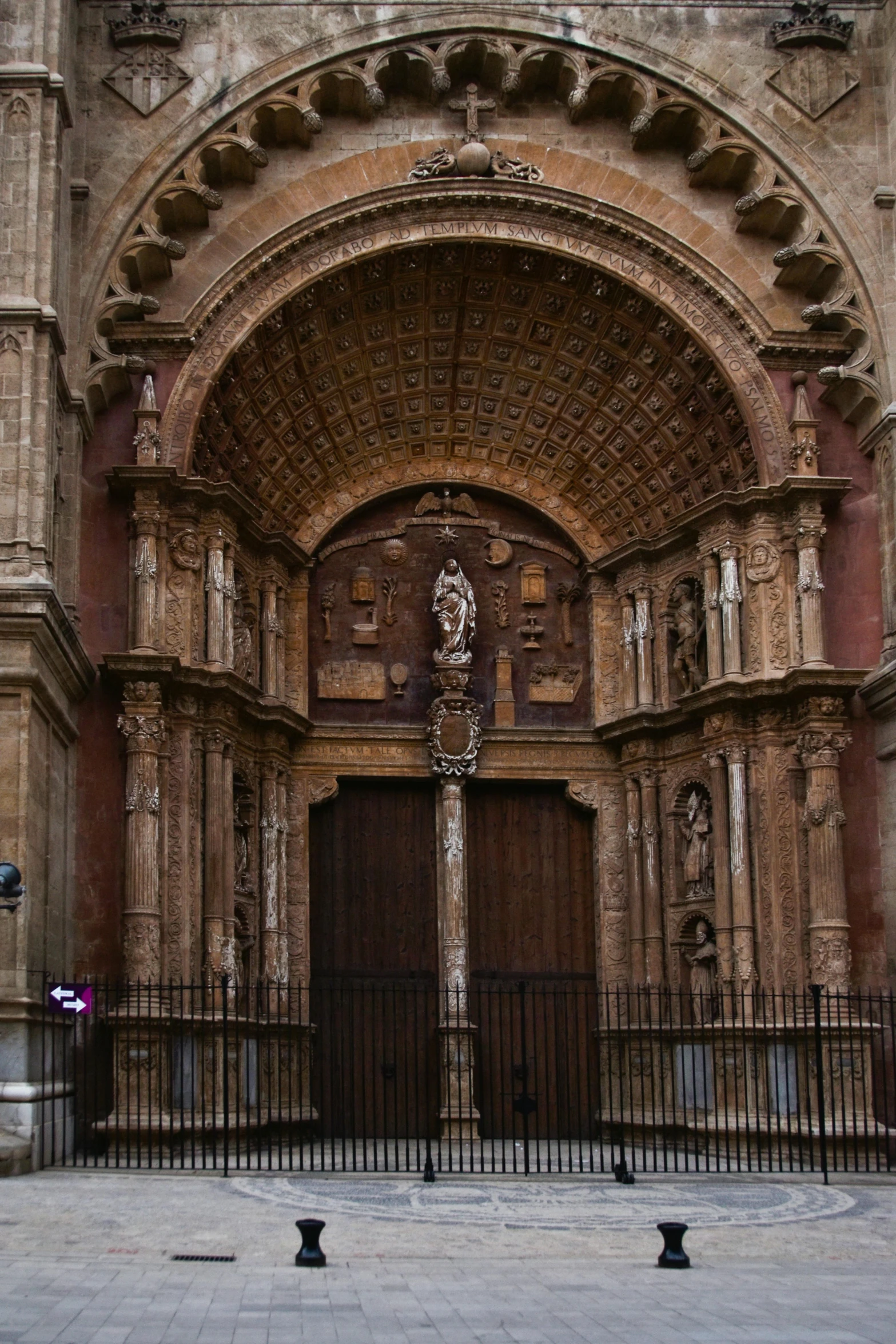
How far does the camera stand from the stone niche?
868 inches

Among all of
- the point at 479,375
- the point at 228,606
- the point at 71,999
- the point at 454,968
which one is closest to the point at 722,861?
the point at 454,968

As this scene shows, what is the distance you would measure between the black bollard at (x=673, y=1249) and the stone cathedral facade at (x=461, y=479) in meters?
8.56

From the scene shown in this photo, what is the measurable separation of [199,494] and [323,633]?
3.34 m

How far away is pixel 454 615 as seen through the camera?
2178 centimetres

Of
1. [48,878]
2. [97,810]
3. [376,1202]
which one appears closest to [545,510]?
[97,810]

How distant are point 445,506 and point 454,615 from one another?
1.70 m

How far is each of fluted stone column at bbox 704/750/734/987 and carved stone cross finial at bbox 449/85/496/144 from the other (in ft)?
26.2

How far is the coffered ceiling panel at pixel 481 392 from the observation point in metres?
20.5

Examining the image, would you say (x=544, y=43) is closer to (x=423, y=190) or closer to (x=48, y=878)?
(x=423, y=190)

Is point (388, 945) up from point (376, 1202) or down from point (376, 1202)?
up

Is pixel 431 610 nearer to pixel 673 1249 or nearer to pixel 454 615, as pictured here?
pixel 454 615

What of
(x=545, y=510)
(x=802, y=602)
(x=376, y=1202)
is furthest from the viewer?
(x=545, y=510)

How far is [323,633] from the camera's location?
22.1 metres

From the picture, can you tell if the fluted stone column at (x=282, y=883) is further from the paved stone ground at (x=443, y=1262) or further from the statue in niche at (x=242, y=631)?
the paved stone ground at (x=443, y=1262)
